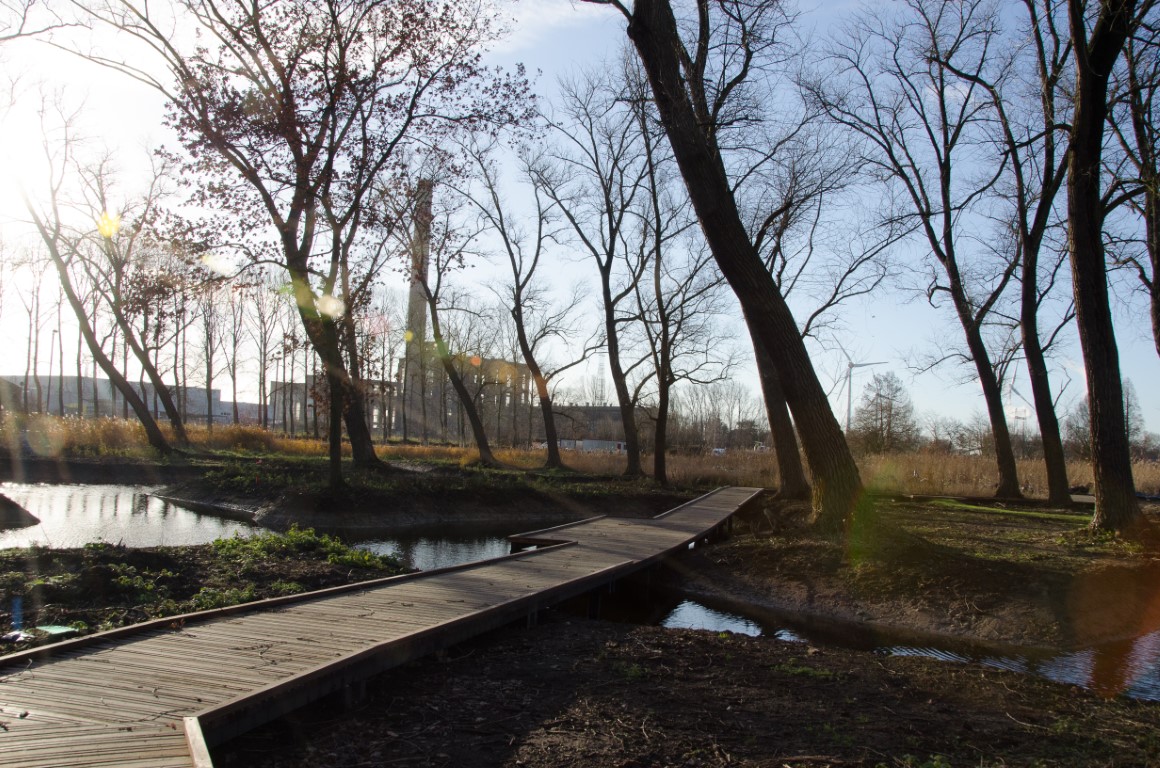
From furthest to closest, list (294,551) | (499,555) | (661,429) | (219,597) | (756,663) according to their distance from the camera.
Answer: (661,429), (499,555), (294,551), (219,597), (756,663)

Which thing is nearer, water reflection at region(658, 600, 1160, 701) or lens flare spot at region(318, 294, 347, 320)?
water reflection at region(658, 600, 1160, 701)

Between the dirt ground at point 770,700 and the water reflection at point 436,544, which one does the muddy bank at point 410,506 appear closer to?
the water reflection at point 436,544

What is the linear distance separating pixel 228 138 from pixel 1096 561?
16.5 meters

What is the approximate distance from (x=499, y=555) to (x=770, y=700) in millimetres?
7354

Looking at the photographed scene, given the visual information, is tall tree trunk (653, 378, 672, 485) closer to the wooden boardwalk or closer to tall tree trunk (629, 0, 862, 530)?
tall tree trunk (629, 0, 862, 530)

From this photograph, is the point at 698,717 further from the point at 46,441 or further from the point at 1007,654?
the point at 46,441

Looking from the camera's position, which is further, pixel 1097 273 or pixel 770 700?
pixel 1097 273

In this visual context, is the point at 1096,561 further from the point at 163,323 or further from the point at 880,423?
the point at 880,423

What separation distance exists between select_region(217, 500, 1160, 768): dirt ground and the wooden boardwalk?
24 centimetres

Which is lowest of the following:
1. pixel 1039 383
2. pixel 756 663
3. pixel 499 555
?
pixel 499 555

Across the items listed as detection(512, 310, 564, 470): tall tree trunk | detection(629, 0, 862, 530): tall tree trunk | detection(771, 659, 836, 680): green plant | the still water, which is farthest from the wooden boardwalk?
detection(512, 310, 564, 470): tall tree trunk

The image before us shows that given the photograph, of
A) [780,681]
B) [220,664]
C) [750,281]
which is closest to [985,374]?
[750,281]

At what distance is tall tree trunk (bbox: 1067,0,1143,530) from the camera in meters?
10.4

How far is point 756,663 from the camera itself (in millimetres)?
5988
